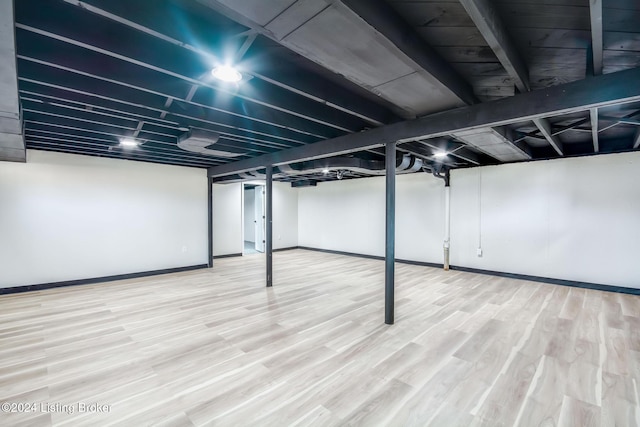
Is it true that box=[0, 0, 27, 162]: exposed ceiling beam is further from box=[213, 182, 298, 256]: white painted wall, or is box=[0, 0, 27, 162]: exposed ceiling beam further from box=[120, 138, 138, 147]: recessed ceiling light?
box=[213, 182, 298, 256]: white painted wall

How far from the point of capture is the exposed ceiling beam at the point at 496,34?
1.42 metres

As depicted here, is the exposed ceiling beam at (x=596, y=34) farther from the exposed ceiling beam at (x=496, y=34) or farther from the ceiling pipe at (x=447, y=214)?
the ceiling pipe at (x=447, y=214)

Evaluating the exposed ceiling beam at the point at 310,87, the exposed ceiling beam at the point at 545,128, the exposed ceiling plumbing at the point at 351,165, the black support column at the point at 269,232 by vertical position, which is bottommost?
the black support column at the point at 269,232

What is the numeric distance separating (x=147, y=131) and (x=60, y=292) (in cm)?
325

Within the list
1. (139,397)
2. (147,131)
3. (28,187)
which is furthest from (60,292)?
(139,397)

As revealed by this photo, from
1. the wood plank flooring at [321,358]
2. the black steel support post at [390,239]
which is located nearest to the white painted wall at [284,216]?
the wood plank flooring at [321,358]

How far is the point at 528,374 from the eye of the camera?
2.28 metres

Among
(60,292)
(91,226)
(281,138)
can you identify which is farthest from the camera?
(91,226)

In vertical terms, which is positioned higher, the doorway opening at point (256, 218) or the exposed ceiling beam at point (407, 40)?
the exposed ceiling beam at point (407, 40)

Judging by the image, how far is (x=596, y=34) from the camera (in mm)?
1618

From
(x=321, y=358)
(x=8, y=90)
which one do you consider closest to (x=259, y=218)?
(x=321, y=358)

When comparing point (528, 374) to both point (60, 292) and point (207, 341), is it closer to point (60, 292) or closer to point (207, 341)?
point (207, 341)

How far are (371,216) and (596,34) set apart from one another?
6511 millimetres

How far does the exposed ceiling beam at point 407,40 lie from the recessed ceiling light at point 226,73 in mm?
1020
